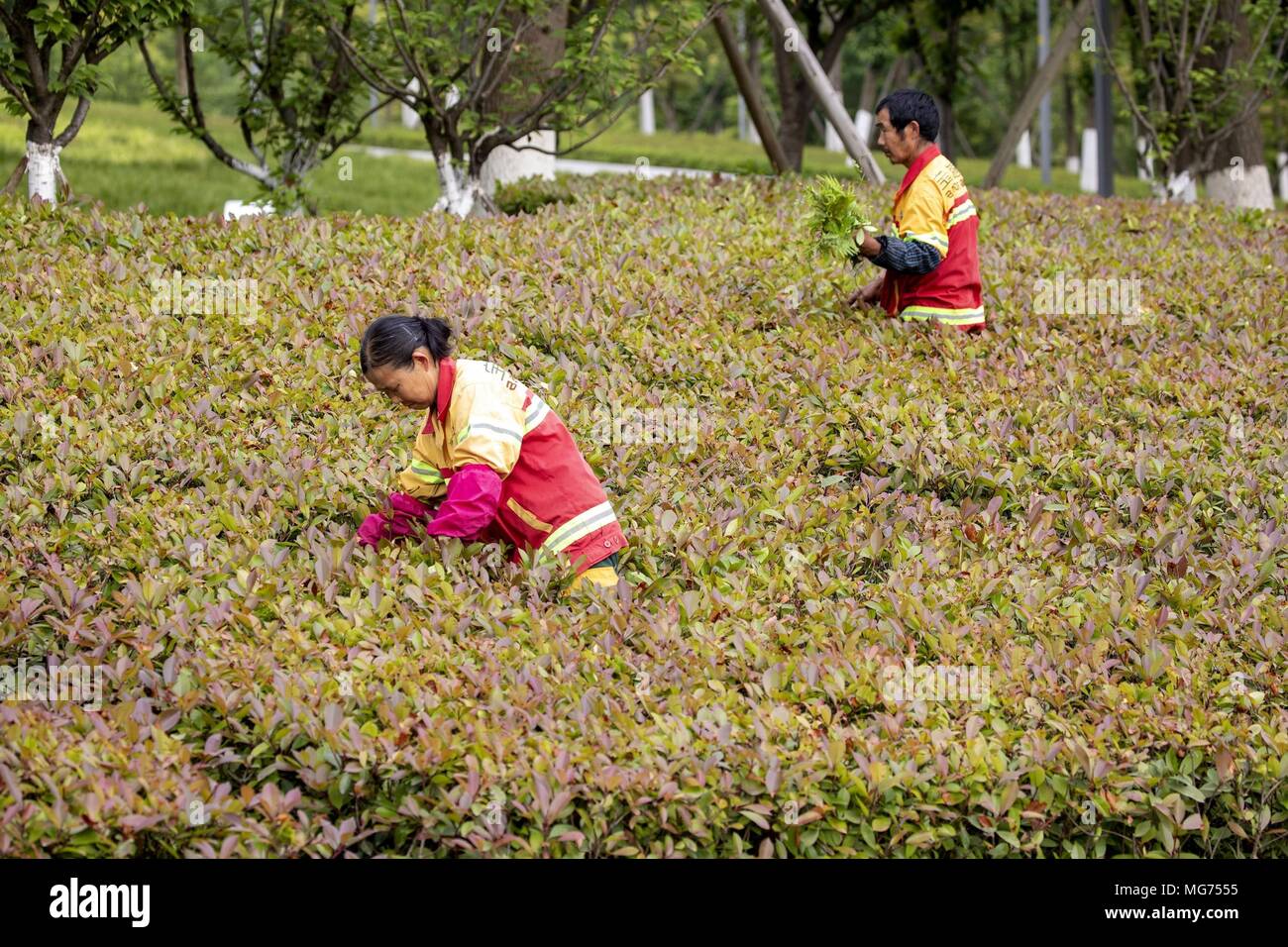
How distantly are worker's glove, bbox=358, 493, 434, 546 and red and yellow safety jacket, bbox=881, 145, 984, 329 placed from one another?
301 cm

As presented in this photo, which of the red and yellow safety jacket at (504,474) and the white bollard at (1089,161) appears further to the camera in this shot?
the white bollard at (1089,161)

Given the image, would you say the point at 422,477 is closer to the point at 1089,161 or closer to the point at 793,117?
the point at 793,117

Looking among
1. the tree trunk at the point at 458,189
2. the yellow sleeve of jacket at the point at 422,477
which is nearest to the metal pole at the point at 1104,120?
the tree trunk at the point at 458,189

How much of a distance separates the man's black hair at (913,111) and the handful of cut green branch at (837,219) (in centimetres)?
42

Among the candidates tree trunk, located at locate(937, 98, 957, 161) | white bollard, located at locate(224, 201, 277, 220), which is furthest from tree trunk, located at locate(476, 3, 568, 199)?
tree trunk, located at locate(937, 98, 957, 161)

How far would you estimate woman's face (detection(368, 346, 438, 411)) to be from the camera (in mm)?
4434

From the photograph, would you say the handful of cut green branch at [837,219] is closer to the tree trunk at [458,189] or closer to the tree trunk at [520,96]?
the tree trunk at [520,96]

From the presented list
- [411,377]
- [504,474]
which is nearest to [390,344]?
[411,377]

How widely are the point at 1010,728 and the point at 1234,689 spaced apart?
70cm

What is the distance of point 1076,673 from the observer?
419 centimetres

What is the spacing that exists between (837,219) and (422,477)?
2749mm

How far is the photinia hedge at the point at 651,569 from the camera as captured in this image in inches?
144

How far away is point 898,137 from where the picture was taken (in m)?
6.78
